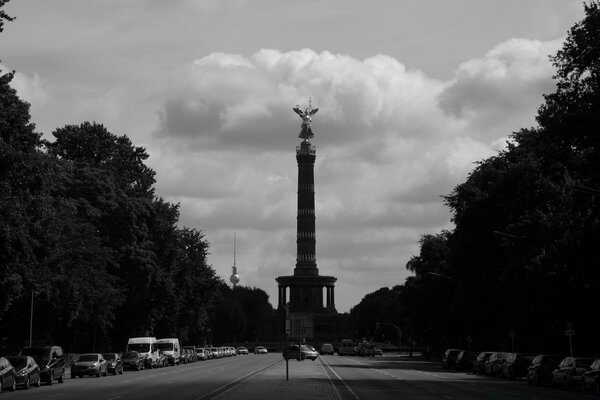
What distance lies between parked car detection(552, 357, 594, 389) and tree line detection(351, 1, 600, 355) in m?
4.12

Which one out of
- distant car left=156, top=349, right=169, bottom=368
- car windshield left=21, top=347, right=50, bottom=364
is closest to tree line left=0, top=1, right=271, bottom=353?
car windshield left=21, top=347, right=50, bottom=364

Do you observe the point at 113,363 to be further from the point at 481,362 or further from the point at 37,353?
→ the point at 481,362

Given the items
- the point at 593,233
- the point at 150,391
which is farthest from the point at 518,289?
the point at 150,391

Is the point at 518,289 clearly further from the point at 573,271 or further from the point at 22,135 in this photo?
the point at 22,135

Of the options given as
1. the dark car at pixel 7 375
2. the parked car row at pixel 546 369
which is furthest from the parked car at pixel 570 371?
the dark car at pixel 7 375

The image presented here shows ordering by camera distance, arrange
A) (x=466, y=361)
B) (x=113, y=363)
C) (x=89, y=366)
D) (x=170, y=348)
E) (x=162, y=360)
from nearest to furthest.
Result: (x=89, y=366) → (x=113, y=363) → (x=466, y=361) → (x=162, y=360) → (x=170, y=348)

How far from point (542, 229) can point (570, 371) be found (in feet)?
42.2

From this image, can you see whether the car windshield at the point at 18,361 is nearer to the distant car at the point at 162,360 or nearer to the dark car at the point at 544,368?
the dark car at the point at 544,368

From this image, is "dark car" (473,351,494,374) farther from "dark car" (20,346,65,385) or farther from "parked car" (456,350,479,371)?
"dark car" (20,346,65,385)

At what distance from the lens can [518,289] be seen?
182ft

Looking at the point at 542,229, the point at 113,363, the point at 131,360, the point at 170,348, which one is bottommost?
the point at 113,363

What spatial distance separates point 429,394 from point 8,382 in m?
15.7

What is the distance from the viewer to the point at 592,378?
36.1 meters

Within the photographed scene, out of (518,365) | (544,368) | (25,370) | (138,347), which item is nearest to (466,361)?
(518,365)
